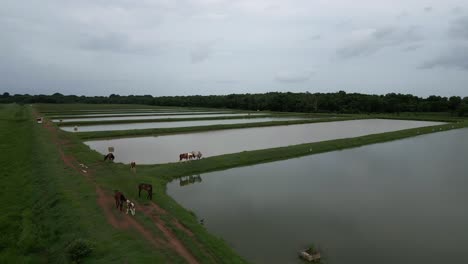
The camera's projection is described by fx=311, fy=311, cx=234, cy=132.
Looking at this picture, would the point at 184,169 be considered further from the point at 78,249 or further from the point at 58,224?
the point at 78,249

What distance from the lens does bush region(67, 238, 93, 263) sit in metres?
8.17

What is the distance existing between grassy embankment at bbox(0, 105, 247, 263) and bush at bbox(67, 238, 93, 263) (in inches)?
5.1

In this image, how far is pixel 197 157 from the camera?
70.2 ft

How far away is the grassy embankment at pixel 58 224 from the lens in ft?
27.9

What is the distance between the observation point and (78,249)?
326 inches


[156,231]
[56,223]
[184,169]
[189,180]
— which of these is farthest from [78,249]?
[184,169]

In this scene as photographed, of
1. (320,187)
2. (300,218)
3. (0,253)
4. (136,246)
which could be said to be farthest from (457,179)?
(0,253)

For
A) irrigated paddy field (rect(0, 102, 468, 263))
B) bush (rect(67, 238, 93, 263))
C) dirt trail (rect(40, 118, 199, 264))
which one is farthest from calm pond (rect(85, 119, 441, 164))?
bush (rect(67, 238, 93, 263))

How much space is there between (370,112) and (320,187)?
7297 centimetres

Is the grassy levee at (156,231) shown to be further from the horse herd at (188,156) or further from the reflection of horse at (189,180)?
the horse herd at (188,156)

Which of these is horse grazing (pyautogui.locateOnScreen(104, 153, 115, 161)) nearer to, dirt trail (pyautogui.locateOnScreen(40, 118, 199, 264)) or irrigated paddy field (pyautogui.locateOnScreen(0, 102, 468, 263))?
irrigated paddy field (pyautogui.locateOnScreen(0, 102, 468, 263))

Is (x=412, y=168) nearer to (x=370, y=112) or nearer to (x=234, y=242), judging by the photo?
(x=234, y=242)

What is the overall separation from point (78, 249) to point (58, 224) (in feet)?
9.14

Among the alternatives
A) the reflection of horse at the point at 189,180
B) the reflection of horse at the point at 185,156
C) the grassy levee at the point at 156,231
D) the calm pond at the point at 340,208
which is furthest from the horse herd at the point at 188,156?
the grassy levee at the point at 156,231
